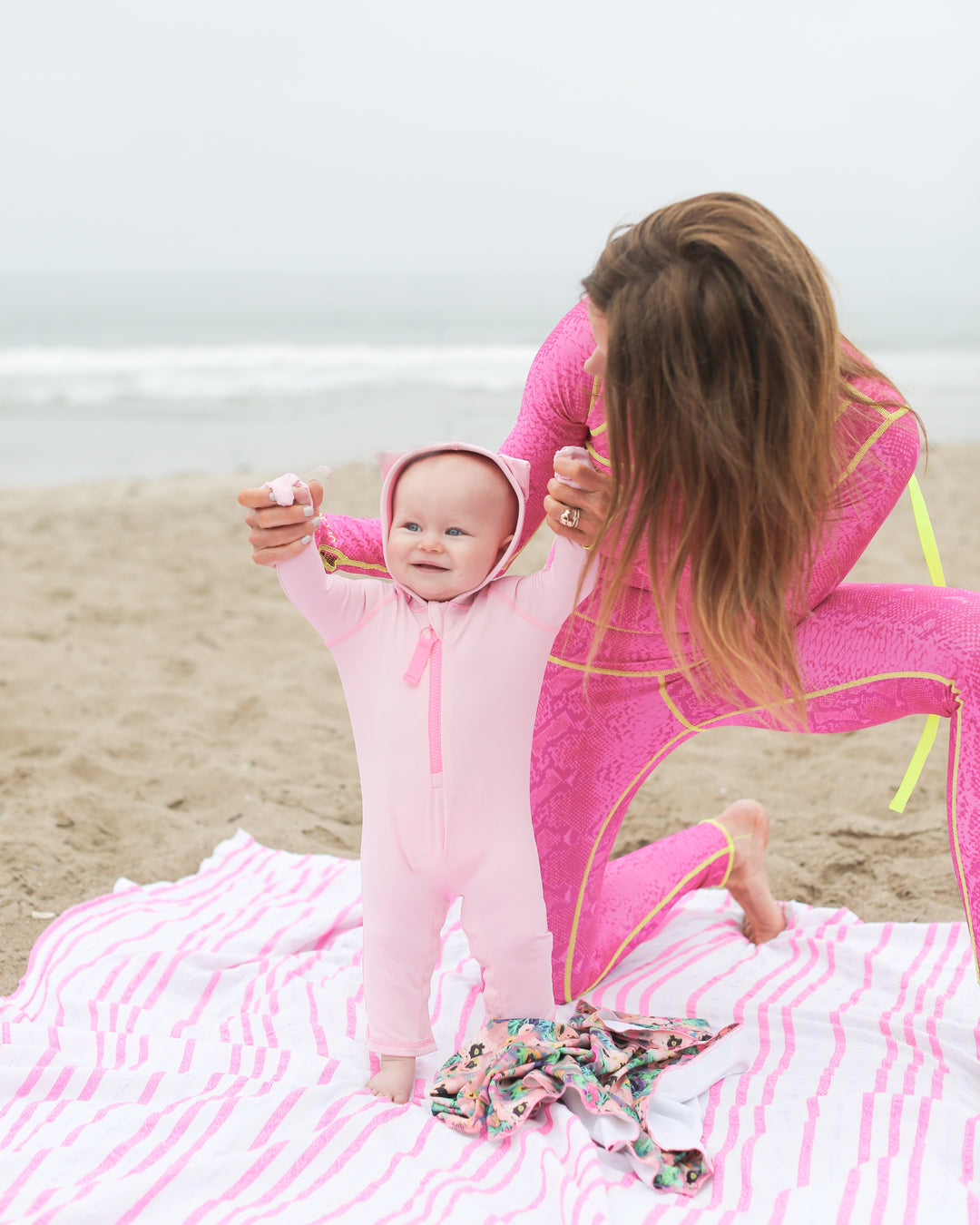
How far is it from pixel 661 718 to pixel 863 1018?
2.30 feet

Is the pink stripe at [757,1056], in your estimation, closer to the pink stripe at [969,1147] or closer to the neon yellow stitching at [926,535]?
the pink stripe at [969,1147]

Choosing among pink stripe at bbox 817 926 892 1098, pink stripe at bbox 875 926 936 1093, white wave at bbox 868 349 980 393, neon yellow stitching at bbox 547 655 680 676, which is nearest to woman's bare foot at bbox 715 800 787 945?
pink stripe at bbox 817 926 892 1098

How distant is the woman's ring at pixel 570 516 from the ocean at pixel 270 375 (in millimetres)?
4115

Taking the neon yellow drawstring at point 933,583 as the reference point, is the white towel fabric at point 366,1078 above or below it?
below

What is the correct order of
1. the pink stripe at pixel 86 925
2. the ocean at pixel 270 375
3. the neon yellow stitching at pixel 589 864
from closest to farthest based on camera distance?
the neon yellow stitching at pixel 589 864
the pink stripe at pixel 86 925
the ocean at pixel 270 375

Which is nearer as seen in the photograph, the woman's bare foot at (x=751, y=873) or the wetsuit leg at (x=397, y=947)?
the wetsuit leg at (x=397, y=947)

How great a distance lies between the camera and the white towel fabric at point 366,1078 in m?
1.64

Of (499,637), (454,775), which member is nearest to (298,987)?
(454,775)

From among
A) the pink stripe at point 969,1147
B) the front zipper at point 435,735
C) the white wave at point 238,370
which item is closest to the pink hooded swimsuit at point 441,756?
the front zipper at point 435,735

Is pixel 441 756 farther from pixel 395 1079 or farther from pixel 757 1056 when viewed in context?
pixel 757 1056

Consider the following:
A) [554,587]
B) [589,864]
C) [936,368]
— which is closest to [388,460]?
[554,587]

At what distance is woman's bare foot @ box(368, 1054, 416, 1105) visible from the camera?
192cm

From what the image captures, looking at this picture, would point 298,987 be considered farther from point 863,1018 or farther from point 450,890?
point 863,1018

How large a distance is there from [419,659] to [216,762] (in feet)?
6.39
